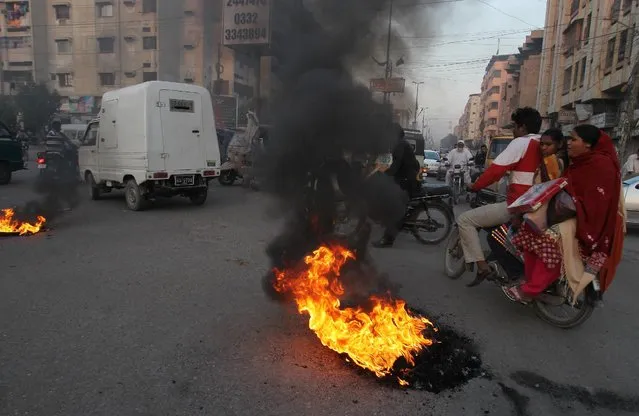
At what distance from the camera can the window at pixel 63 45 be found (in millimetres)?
39503

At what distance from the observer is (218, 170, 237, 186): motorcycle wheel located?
49.2ft

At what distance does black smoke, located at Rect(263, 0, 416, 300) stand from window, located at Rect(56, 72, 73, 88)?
156 ft

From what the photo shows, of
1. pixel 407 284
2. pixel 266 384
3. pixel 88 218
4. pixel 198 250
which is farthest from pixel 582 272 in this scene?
pixel 88 218

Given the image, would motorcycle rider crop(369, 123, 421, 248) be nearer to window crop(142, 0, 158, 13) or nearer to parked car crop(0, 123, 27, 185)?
window crop(142, 0, 158, 13)

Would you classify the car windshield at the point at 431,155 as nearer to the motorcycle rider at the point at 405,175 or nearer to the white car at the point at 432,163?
the white car at the point at 432,163

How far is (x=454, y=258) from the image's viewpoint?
17.0ft

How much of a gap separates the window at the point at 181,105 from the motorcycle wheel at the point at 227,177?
5647 mm

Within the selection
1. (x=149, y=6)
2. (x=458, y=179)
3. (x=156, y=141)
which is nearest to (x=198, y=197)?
(x=156, y=141)

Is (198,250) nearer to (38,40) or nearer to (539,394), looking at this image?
(539,394)

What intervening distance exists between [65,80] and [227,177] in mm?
38428

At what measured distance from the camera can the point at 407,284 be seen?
4.87m

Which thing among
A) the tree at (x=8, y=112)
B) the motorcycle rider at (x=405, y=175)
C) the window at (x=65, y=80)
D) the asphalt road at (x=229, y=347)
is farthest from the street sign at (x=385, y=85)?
the window at (x=65, y=80)

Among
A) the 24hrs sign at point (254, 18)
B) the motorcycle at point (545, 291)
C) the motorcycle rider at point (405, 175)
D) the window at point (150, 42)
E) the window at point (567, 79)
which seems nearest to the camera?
the 24hrs sign at point (254, 18)

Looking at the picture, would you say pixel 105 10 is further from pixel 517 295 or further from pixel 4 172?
pixel 517 295
